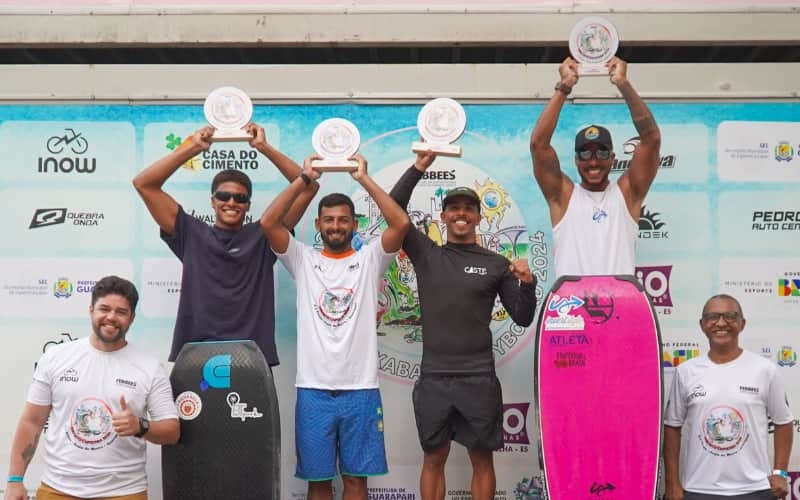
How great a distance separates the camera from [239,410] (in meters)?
3.84

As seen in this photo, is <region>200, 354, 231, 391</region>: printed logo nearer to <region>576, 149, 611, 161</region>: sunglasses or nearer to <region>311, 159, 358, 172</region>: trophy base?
<region>311, 159, 358, 172</region>: trophy base

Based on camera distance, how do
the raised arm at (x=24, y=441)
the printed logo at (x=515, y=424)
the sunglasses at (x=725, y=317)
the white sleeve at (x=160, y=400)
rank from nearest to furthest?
the raised arm at (x=24, y=441), the white sleeve at (x=160, y=400), the sunglasses at (x=725, y=317), the printed logo at (x=515, y=424)

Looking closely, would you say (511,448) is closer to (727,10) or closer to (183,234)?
(183,234)

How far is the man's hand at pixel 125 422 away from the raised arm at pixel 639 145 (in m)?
2.45

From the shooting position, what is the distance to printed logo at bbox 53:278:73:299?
183 inches

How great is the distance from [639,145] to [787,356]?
1.52m

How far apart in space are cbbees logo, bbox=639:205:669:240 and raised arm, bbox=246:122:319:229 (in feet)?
5.92

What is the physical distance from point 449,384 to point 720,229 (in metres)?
1.84

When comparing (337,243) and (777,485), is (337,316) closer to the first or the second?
(337,243)

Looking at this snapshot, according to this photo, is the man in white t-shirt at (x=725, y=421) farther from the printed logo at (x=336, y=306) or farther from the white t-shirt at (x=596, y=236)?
the printed logo at (x=336, y=306)

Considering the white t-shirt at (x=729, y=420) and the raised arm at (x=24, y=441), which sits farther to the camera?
the white t-shirt at (x=729, y=420)

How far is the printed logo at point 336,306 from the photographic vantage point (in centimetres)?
401

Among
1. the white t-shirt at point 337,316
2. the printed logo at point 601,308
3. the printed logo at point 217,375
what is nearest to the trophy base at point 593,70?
the printed logo at point 601,308

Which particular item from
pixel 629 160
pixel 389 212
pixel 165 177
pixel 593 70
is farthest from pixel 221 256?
pixel 629 160
